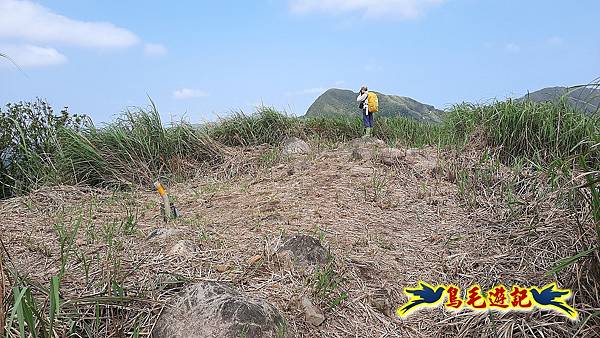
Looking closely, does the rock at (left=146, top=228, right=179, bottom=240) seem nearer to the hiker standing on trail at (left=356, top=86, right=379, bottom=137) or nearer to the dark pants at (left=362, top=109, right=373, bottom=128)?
the hiker standing on trail at (left=356, top=86, right=379, bottom=137)

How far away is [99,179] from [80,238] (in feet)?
6.29

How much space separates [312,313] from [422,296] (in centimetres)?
58

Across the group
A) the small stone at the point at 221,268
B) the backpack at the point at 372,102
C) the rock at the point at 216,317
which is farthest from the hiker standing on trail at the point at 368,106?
the rock at the point at 216,317

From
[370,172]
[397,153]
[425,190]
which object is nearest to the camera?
[425,190]

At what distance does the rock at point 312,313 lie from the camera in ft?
5.93

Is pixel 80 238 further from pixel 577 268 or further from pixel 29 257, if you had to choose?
pixel 577 268

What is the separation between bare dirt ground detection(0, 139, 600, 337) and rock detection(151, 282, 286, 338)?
0.24 feet

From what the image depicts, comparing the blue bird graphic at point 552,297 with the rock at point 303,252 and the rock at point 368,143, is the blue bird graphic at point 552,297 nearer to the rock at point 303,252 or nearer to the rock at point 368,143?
the rock at point 303,252

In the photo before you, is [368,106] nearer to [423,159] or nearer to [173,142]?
[423,159]

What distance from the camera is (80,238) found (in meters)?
2.52

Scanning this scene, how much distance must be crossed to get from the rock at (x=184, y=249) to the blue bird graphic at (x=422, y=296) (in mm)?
966

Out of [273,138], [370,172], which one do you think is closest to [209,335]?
[370,172]

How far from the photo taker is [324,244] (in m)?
2.35

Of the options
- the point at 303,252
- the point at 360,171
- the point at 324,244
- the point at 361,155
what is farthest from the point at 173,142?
the point at 303,252
